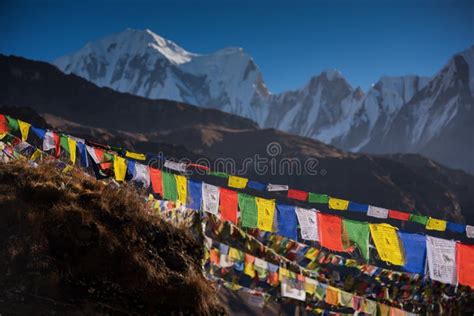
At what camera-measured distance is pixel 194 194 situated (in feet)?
34.6

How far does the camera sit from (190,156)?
58.3 meters

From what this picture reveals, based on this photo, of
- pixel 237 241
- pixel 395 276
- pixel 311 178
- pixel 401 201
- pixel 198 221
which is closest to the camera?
pixel 198 221

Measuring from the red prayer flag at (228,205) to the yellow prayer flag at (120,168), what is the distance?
2290mm

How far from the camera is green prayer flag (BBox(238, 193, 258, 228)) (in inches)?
415

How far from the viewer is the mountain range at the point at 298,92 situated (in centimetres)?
14512

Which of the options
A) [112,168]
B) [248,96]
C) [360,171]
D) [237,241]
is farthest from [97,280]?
[248,96]

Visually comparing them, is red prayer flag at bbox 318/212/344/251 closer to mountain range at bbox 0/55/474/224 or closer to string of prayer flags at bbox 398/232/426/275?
string of prayer flags at bbox 398/232/426/275

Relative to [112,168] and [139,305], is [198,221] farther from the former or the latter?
[139,305]

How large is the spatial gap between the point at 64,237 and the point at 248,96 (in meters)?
185

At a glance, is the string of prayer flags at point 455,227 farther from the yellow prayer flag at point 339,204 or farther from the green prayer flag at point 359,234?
the green prayer flag at point 359,234

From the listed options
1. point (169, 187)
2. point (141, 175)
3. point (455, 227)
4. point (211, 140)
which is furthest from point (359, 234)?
point (211, 140)

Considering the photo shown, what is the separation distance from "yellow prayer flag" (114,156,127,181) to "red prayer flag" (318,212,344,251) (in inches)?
181

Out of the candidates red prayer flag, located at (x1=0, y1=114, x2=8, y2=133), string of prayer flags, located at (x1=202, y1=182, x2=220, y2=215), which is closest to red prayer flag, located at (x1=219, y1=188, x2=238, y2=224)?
string of prayer flags, located at (x1=202, y1=182, x2=220, y2=215)

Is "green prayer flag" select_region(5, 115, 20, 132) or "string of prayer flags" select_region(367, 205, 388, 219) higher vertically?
"green prayer flag" select_region(5, 115, 20, 132)
